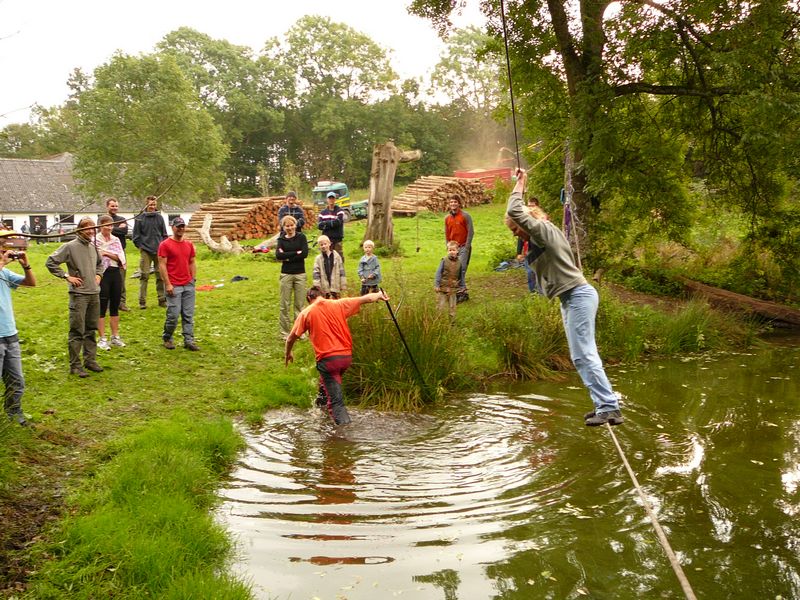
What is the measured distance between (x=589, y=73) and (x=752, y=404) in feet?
25.8

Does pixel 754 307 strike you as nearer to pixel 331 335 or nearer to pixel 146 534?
pixel 331 335

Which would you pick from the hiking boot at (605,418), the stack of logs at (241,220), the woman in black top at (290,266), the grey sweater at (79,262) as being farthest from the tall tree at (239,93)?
the hiking boot at (605,418)

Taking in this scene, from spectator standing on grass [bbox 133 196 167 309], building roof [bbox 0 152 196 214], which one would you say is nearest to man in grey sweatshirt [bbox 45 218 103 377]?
spectator standing on grass [bbox 133 196 167 309]

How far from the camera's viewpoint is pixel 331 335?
8266 mm

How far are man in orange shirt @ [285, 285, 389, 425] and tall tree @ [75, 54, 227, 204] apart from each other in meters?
32.5

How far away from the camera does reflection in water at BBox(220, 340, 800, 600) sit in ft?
16.4

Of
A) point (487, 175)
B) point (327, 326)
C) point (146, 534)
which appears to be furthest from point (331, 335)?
point (487, 175)

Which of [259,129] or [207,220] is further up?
[259,129]

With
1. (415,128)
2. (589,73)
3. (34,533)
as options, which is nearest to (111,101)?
(415,128)

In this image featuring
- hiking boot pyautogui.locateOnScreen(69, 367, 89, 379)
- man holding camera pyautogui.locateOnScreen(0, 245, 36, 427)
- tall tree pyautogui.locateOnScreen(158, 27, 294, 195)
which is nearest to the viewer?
man holding camera pyautogui.locateOnScreen(0, 245, 36, 427)

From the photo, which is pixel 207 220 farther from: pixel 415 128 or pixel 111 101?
pixel 415 128

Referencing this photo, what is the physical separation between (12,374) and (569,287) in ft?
18.6

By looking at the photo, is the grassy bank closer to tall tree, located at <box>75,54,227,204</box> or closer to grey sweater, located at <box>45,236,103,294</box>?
grey sweater, located at <box>45,236,103,294</box>

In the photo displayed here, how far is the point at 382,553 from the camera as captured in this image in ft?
17.5
